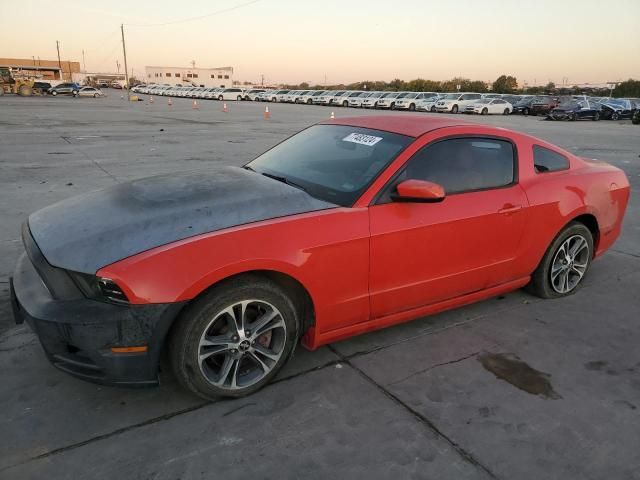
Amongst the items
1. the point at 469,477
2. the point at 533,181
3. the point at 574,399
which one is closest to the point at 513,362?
the point at 574,399

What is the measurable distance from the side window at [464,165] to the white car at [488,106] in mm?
32460

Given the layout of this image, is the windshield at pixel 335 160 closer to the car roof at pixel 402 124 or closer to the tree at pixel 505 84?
the car roof at pixel 402 124

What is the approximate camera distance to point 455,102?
34.8 m

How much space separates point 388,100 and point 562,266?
37.3m

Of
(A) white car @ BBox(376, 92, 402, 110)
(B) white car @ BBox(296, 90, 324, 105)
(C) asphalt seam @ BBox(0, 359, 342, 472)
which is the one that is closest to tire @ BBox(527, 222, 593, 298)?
(C) asphalt seam @ BBox(0, 359, 342, 472)

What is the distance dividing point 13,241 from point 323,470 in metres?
4.46

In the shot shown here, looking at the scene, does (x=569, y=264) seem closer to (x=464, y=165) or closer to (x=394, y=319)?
(x=464, y=165)

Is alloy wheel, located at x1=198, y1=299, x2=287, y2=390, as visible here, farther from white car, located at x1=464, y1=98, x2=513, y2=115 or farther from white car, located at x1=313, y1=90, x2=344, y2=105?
white car, located at x1=313, y1=90, x2=344, y2=105

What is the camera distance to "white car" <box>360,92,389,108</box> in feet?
133

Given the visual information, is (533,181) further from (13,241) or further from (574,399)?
(13,241)

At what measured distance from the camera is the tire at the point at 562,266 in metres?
4.10

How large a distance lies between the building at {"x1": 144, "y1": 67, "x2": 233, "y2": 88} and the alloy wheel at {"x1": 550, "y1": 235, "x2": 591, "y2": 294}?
4881 inches

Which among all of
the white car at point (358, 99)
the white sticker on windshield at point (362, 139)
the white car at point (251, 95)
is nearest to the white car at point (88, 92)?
the white car at point (251, 95)

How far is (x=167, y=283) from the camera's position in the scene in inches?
92.9
